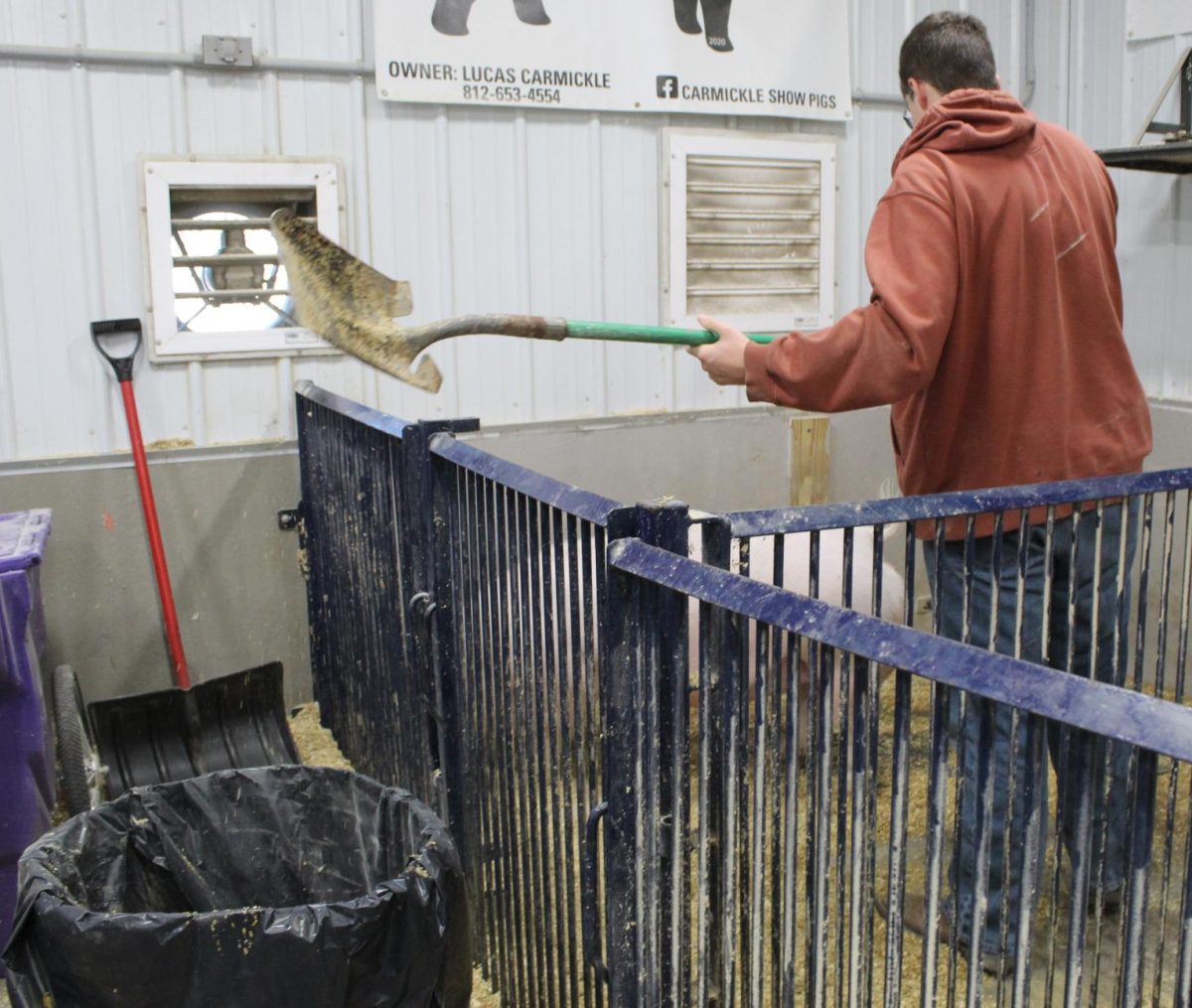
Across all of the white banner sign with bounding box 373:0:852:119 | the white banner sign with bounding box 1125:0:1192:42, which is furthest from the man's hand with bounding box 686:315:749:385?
the white banner sign with bounding box 1125:0:1192:42

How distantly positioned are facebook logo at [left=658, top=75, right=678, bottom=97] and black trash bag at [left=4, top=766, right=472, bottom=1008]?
3.18 metres

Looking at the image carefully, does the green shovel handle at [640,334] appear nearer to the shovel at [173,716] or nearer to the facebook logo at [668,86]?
the shovel at [173,716]

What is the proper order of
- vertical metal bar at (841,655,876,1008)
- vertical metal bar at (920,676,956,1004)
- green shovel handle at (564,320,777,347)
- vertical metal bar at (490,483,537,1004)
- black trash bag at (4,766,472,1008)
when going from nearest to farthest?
vertical metal bar at (920,676,956,1004) < vertical metal bar at (841,655,876,1008) < black trash bag at (4,766,472,1008) < vertical metal bar at (490,483,537,1004) < green shovel handle at (564,320,777,347)

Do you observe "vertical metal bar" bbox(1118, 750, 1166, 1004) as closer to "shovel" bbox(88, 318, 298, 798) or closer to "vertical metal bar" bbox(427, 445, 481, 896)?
"vertical metal bar" bbox(427, 445, 481, 896)

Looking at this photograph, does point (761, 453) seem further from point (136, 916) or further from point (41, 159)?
point (136, 916)

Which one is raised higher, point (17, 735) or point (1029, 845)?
point (1029, 845)

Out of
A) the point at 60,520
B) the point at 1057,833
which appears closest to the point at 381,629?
the point at 60,520

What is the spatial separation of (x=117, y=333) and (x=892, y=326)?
2703 millimetres

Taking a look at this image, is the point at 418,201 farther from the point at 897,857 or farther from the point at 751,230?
the point at 897,857

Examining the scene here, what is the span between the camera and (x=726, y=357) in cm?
257

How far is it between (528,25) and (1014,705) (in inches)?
148

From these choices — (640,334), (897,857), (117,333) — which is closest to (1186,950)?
(897,857)

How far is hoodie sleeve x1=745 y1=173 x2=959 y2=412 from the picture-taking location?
2248 mm

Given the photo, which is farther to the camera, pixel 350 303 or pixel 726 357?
pixel 350 303
